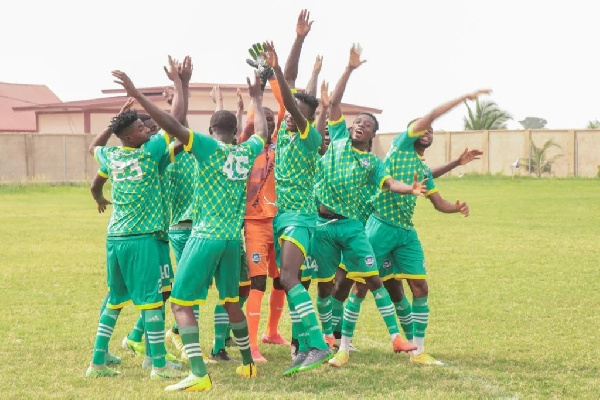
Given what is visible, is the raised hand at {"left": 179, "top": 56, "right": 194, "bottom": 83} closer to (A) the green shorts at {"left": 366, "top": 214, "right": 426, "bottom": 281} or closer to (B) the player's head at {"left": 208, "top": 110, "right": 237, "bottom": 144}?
(B) the player's head at {"left": 208, "top": 110, "right": 237, "bottom": 144}

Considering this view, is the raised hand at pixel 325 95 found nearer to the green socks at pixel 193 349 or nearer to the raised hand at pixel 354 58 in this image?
the raised hand at pixel 354 58

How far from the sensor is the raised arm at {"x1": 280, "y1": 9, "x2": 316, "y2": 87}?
29.6ft

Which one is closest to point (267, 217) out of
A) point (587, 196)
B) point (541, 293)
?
point (541, 293)

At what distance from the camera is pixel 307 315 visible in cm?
782

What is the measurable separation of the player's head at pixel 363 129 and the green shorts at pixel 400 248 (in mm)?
774

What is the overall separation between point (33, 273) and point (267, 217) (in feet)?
24.6

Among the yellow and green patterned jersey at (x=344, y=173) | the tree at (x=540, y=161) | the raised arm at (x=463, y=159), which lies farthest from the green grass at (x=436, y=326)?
the tree at (x=540, y=161)

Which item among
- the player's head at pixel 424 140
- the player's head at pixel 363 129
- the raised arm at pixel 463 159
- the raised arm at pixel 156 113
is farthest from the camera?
the raised arm at pixel 463 159

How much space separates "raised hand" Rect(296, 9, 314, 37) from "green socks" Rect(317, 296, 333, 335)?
8.29 feet

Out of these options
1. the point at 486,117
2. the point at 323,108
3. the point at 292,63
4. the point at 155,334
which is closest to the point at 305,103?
the point at 323,108

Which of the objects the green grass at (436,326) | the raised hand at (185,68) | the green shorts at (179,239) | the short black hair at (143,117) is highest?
the raised hand at (185,68)

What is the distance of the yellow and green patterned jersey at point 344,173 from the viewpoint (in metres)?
8.39

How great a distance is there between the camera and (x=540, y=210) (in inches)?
1050

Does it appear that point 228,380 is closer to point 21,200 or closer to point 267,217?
point 267,217
